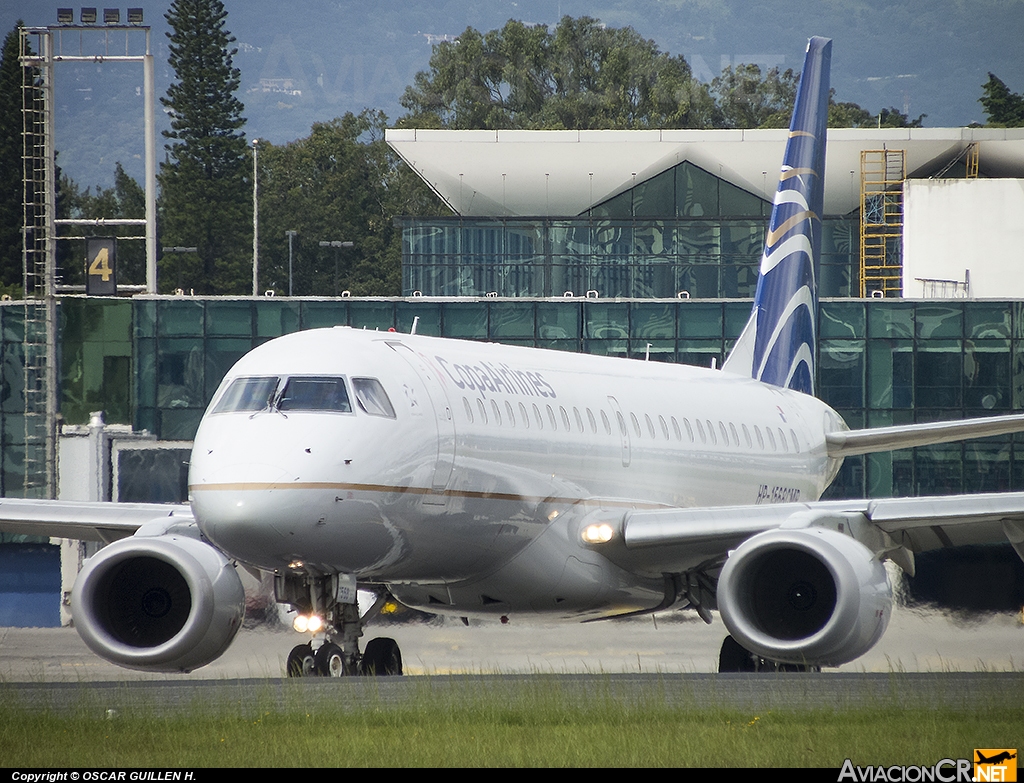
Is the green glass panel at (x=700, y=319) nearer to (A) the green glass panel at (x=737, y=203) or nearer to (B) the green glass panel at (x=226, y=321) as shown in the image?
(B) the green glass panel at (x=226, y=321)

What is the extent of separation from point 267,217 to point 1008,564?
77.2 meters

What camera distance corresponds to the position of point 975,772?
8.98 meters

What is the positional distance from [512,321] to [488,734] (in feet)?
97.6

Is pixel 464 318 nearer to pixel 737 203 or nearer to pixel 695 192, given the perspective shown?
pixel 695 192

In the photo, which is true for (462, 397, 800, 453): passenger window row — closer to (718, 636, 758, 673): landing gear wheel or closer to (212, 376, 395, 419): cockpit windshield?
(212, 376, 395, 419): cockpit windshield

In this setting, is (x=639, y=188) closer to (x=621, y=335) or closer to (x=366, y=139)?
(x=621, y=335)

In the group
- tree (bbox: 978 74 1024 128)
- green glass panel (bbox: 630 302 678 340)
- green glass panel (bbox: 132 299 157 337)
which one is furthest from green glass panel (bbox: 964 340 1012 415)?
tree (bbox: 978 74 1024 128)

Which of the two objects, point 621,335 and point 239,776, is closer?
point 239,776

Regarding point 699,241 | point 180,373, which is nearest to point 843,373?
point 180,373

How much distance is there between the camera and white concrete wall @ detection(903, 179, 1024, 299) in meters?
48.3

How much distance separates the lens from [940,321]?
39.9 metres

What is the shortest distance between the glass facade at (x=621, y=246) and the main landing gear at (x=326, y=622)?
4127 centimetres

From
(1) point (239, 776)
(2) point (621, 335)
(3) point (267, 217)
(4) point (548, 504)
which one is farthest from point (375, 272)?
(1) point (239, 776)

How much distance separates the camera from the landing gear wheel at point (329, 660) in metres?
15.8
